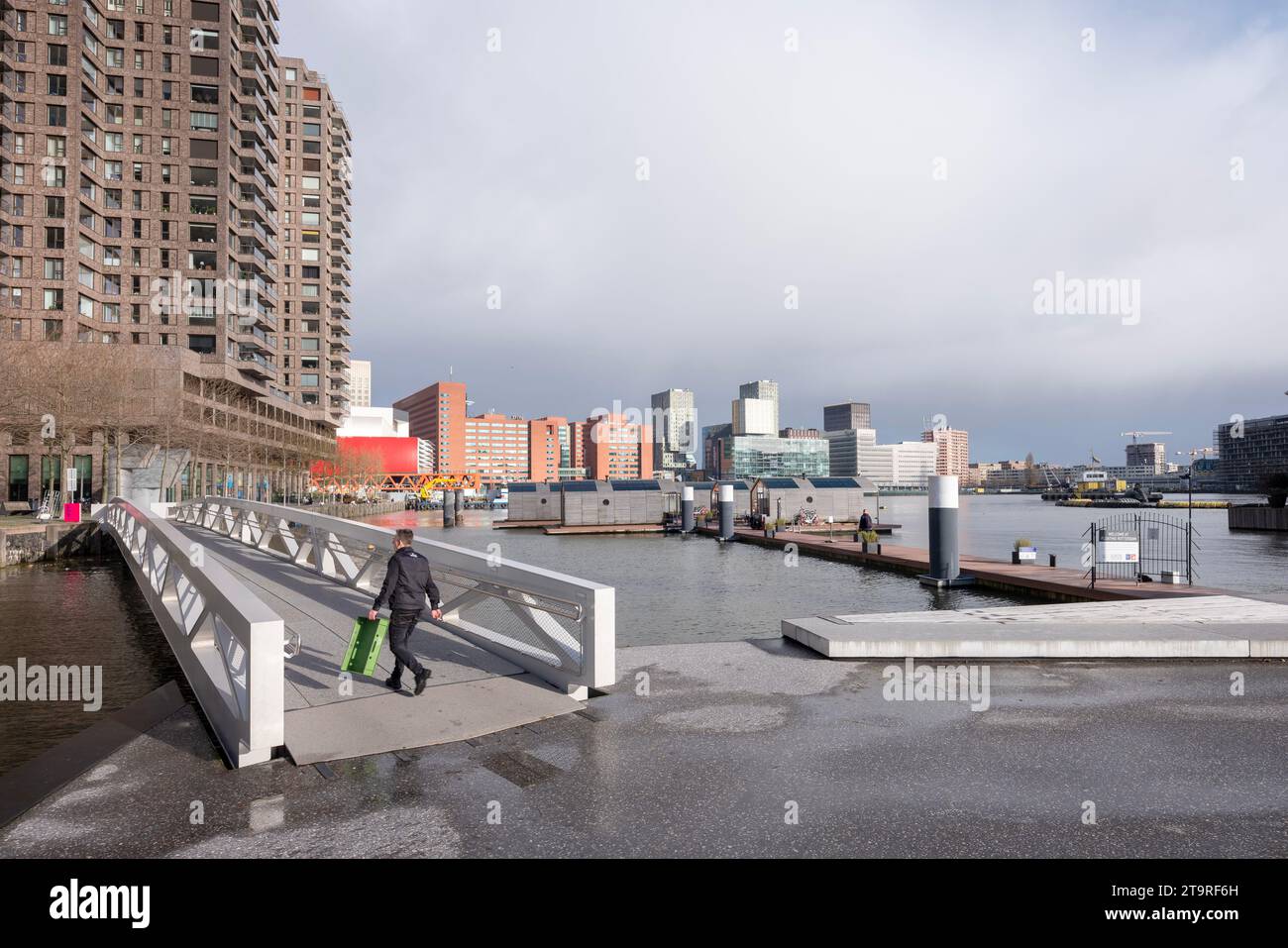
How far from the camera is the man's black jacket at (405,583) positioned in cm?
820

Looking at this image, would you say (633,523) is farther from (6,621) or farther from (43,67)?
(43,67)

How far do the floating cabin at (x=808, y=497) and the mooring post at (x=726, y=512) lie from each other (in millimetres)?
11672

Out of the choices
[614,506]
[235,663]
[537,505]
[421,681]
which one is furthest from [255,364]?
[235,663]

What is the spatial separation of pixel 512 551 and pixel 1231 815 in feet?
123

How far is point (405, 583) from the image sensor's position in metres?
8.26

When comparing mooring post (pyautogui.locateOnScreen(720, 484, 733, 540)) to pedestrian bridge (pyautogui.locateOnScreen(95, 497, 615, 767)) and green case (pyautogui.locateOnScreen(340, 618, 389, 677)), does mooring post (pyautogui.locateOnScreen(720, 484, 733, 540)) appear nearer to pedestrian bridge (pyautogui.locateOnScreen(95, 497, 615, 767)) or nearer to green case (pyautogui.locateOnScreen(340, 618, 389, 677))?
pedestrian bridge (pyautogui.locateOnScreen(95, 497, 615, 767))

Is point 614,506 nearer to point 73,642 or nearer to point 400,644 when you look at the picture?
point 73,642

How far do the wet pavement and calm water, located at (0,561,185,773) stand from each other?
295cm

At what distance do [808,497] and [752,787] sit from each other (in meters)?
55.6

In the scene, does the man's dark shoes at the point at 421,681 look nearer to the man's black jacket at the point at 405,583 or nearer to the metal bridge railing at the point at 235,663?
the man's black jacket at the point at 405,583

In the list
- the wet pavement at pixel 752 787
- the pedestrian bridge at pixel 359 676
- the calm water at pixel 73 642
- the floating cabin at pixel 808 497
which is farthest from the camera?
the floating cabin at pixel 808 497

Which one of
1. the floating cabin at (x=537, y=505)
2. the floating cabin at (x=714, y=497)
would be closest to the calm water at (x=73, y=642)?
the floating cabin at (x=537, y=505)

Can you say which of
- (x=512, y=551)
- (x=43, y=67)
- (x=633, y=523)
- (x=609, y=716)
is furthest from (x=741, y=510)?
(x=43, y=67)

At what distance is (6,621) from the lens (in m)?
17.8
